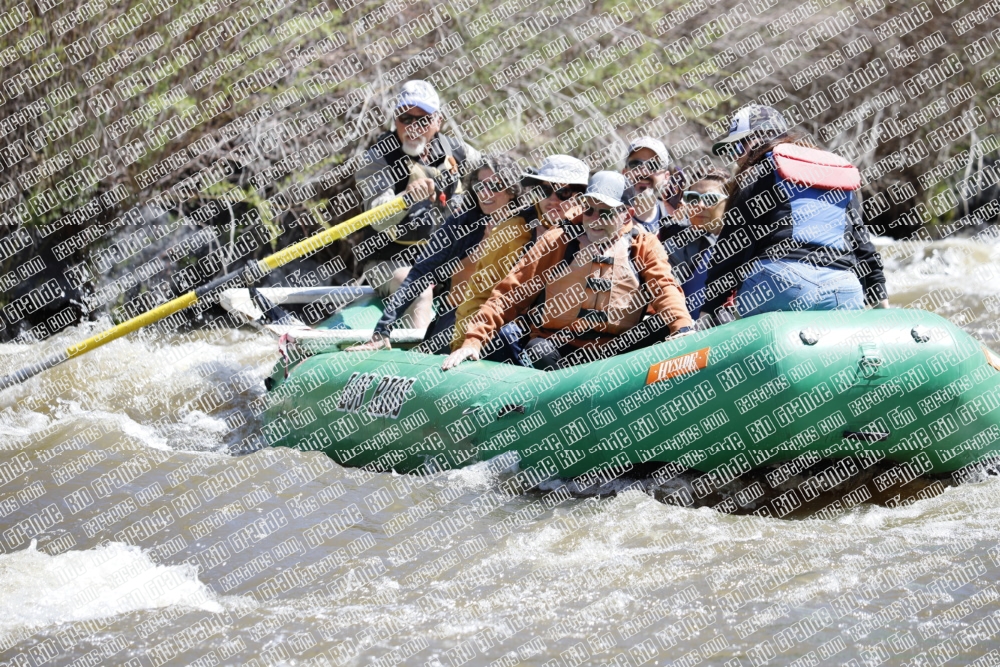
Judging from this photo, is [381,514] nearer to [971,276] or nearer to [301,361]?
[301,361]

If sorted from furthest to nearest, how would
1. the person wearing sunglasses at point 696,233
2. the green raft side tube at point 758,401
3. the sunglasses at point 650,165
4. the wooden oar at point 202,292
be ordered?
the wooden oar at point 202,292
the sunglasses at point 650,165
the person wearing sunglasses at point 696,233
the green raft side tube at point 758,401

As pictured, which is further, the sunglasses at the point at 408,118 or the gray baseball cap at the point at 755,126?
the sunglasses at the point at 408,118

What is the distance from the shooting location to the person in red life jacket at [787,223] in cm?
478

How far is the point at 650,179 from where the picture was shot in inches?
233

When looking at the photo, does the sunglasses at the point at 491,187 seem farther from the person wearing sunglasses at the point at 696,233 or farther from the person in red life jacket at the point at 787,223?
the person in red life jacket at the point at 787,223

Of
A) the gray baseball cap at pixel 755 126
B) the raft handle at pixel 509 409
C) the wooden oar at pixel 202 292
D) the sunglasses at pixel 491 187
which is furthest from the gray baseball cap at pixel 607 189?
the wooden oar at pixel 202 292

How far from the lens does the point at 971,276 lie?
8531 mm

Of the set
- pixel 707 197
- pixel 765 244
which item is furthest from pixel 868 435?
pixel 707 197

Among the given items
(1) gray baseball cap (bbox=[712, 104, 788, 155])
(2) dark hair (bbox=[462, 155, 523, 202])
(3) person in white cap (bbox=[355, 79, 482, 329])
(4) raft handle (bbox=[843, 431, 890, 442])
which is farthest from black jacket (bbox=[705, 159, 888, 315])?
(3) person in white cap (bbox=[355, 79, 482, 329])

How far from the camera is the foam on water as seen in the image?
3.93 metres

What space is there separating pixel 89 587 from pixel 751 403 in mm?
2425

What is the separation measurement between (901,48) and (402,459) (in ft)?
21.7

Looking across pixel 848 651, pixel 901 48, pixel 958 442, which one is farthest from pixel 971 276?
pixel 848 651

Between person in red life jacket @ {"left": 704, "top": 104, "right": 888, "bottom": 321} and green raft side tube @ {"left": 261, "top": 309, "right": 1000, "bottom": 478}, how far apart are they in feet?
1.37
